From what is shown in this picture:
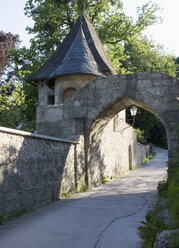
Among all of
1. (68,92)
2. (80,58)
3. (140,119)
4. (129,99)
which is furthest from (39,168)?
(140,119)

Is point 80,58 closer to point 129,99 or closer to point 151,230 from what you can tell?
point 129,99

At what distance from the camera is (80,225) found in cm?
473

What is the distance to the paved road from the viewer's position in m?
3.83

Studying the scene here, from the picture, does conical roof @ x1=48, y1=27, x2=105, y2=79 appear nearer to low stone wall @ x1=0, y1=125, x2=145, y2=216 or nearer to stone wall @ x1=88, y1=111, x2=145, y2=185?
stone wall @ x1=88, y1=111, x2=145, y2=185

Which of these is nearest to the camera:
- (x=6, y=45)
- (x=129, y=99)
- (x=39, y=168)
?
(x=39, y=168)

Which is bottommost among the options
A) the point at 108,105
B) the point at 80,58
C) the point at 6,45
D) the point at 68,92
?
the point at 108,105

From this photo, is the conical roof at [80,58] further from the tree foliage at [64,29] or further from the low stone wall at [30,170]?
the low stone wall at [30,170]

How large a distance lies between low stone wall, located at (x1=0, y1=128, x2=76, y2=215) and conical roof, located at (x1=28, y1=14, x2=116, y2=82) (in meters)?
6.76

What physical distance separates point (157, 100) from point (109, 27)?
13.1 m

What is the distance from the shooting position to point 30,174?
5.86m

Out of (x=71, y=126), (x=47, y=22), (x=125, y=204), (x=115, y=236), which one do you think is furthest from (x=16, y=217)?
(x=47, y=22)

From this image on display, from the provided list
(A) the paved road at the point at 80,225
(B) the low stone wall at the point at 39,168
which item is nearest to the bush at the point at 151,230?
(A) the paved road at the point at 80,225

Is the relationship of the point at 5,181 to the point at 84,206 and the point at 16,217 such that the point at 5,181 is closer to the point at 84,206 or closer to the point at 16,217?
the point at 16,217

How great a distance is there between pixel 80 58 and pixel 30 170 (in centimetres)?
907
